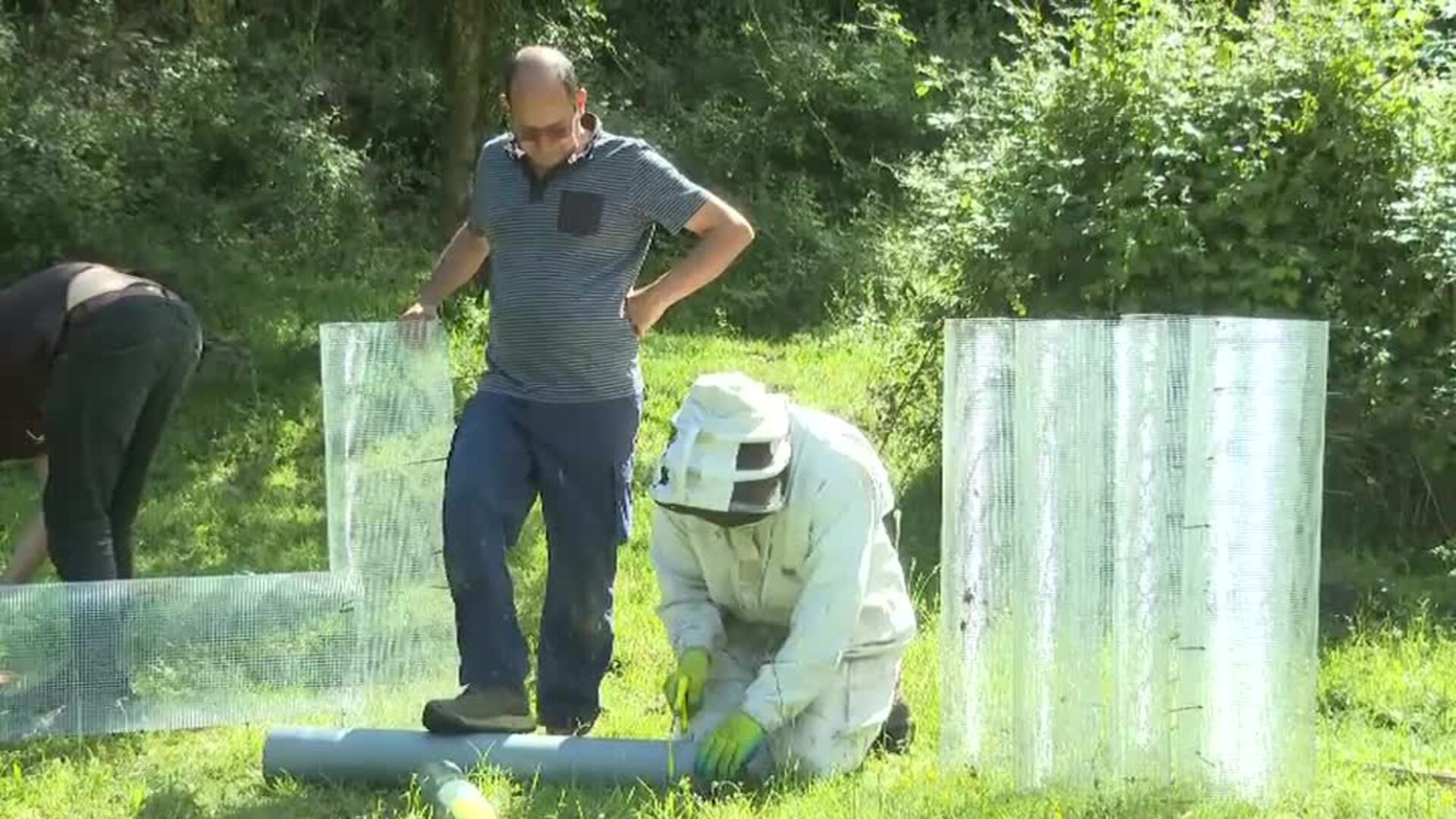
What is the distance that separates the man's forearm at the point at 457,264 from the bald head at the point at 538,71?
560 millimetres

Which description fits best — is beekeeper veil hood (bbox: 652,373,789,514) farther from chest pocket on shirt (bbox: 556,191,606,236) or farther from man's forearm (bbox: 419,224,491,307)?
man's forearm (bbox: 419,224,491,307)

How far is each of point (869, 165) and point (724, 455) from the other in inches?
448

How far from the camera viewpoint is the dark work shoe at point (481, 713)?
418 cm

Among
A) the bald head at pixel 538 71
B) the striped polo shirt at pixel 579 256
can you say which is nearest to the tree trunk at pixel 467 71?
the striped polo shirt at pixel 579 256

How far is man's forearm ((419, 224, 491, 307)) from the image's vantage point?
4.82m

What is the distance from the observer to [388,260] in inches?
480

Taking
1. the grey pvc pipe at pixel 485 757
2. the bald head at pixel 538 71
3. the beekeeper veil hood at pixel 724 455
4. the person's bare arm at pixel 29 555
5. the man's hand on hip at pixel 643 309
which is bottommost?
the grey pvc pipe at pixel 485 757

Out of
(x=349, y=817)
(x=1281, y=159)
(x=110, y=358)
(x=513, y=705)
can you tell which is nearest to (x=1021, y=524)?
(x=513, y=705)

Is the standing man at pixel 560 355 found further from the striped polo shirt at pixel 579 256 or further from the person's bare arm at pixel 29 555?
the person's bare arm at pixel 29 555

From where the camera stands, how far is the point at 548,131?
443 centimetres

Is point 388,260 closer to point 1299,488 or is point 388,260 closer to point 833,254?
point 833,254

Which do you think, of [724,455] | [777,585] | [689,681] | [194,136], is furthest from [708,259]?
[194,136]

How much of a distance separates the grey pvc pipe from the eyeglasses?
156 cm

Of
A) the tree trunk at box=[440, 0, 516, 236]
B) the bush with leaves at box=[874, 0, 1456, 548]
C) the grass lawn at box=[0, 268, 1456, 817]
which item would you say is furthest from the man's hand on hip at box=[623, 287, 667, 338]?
the tree trunk at box=[440, 0, 516, 236]
